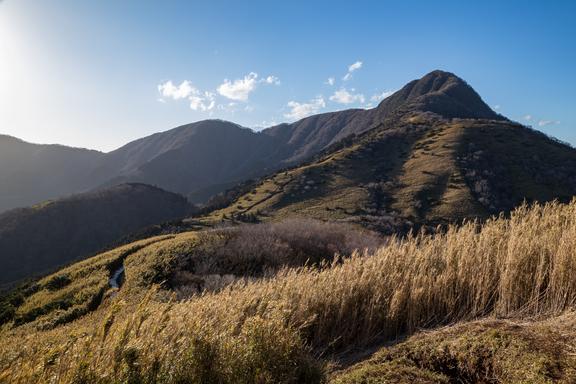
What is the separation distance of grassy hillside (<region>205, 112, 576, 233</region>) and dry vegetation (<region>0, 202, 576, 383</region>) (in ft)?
161

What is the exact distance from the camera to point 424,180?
76.6 m

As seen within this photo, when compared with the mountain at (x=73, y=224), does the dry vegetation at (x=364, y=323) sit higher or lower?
higher

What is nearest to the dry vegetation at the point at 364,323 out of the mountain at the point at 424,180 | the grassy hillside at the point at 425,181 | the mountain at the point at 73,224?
the grassy hillside at the point at 425,181

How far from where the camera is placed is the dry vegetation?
304cm

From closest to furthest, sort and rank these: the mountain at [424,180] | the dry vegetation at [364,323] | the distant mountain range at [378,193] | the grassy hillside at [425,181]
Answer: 1. the dry vegetation at [364,323]
2. the grassy hillside at [425,181]
3. the mountain at [424,180]
4. the distant mountain range at [378,193]

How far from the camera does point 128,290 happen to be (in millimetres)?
18328

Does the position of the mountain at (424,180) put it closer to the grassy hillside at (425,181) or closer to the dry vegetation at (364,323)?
the grassy hillside at (425,181)

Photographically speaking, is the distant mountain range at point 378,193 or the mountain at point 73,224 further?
the mountain at point 73,224

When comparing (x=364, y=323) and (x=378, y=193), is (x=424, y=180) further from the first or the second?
(x=364, y=323)

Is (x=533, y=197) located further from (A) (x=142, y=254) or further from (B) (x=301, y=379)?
(B) (x=301, y=379)

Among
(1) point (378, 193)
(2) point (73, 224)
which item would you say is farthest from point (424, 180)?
(2) point (73, 224)

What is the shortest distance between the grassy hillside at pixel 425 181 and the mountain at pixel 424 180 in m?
0.17

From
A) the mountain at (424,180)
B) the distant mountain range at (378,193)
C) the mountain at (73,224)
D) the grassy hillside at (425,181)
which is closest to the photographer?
the grassy hillside at (425,181)

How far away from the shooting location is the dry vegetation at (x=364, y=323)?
304 cm
